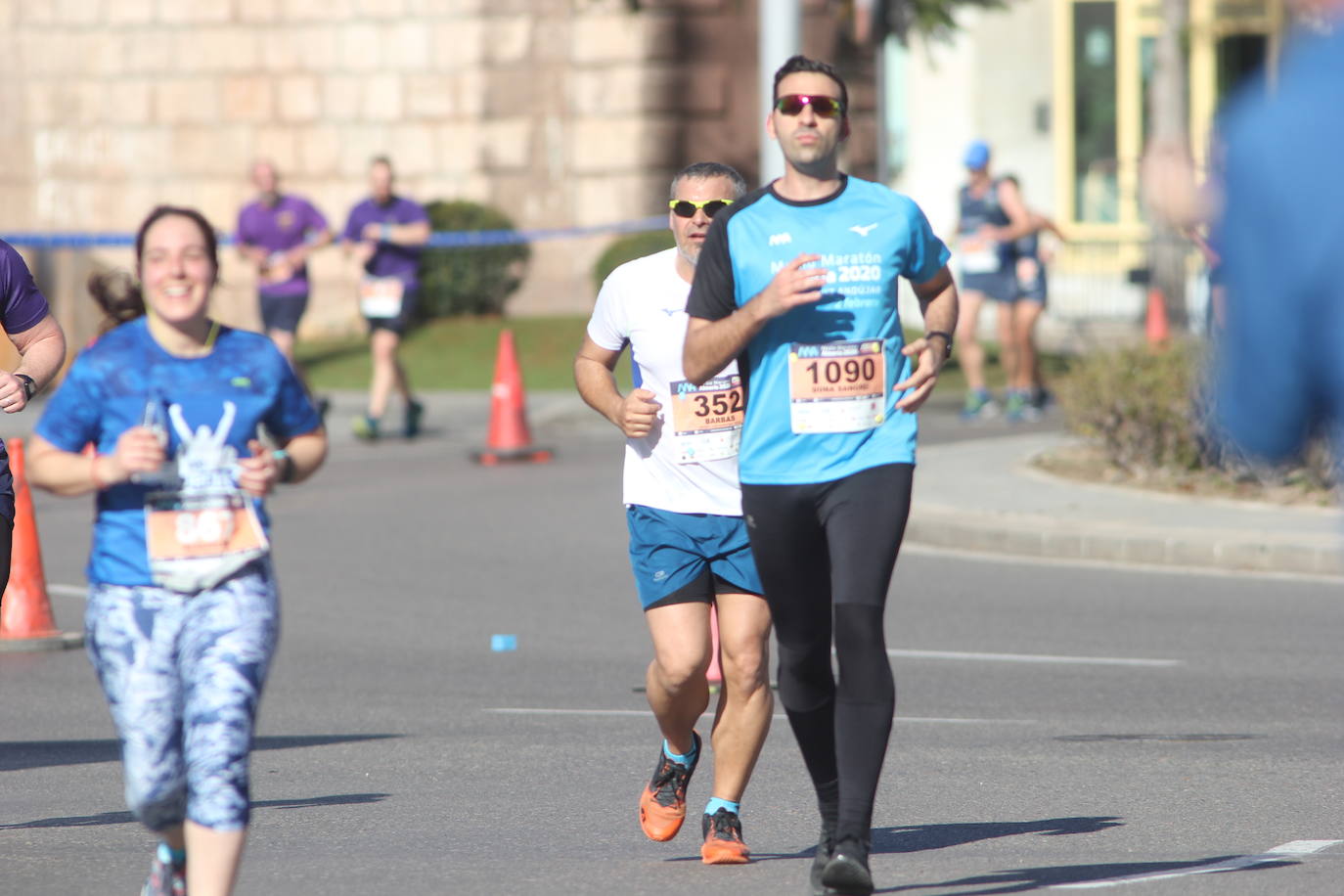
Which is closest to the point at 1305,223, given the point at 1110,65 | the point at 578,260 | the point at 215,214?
the point at 578,260

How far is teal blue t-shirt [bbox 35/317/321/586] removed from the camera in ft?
15.8

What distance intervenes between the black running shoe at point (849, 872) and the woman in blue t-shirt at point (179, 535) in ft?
4.28

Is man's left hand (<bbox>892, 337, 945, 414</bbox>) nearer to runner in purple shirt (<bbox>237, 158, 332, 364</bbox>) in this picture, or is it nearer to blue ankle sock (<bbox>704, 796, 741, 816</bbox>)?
blue ankle sock (<bbox>704, 796, 741, 816</bbox>)

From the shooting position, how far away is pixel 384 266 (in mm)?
17812

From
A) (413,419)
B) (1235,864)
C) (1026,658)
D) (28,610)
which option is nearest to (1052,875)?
(1235,864)

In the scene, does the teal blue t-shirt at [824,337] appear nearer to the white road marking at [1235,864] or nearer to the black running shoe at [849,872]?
the black running shoe at [849,872]

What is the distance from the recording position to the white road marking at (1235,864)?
5.62 metres

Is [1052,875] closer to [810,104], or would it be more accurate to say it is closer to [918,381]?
[918,381]

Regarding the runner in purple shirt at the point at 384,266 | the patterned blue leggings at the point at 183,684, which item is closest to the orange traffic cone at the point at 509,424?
the runner in purple shirt at the point at 384,266

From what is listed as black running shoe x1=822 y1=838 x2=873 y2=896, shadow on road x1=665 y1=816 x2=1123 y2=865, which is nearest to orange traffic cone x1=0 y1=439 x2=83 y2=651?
shadow on road x1=665 y1=816 x2=1123 y2=865

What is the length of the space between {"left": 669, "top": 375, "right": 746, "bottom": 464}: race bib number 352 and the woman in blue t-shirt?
5.05 feet

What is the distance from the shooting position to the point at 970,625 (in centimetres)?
1032

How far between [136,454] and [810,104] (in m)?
1.79

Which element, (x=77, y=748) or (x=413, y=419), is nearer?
(x=77, y=748)
